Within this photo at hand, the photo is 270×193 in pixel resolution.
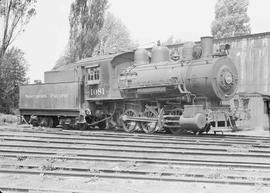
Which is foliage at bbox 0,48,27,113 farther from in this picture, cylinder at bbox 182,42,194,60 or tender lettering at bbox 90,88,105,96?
cylinder at bbox 182,42,194,60

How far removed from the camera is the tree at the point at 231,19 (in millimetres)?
45750

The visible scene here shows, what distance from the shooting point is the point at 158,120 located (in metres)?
13.1

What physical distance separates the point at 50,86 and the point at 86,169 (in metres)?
11.4

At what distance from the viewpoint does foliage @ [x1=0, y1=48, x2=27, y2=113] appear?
26.8 m

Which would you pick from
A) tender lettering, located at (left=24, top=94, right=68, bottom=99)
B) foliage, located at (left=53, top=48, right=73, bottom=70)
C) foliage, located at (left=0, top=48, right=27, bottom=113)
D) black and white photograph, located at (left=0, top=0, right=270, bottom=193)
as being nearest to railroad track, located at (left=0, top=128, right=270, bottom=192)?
black and white photograph, located at (left=0, top=0, right=270, bottom=193)

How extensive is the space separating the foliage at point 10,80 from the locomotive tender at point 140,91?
31.2ft

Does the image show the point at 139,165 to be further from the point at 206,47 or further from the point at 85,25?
the point at 85,25

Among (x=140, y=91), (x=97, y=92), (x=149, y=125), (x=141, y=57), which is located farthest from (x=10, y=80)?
(x=149, y=125)

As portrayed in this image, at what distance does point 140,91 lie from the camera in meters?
13.7

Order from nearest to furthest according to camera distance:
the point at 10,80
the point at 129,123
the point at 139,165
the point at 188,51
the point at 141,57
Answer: the point at 139,165
the point at 188,51
the point at 129,123
the point at 141,57
the point at 10,80

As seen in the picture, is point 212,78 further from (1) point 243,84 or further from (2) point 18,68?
(2) point 18,68

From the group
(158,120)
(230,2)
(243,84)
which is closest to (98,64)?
(158,120)

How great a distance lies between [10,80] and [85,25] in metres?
7.69

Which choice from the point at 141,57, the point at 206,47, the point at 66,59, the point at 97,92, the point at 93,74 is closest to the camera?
the point at 206,47
